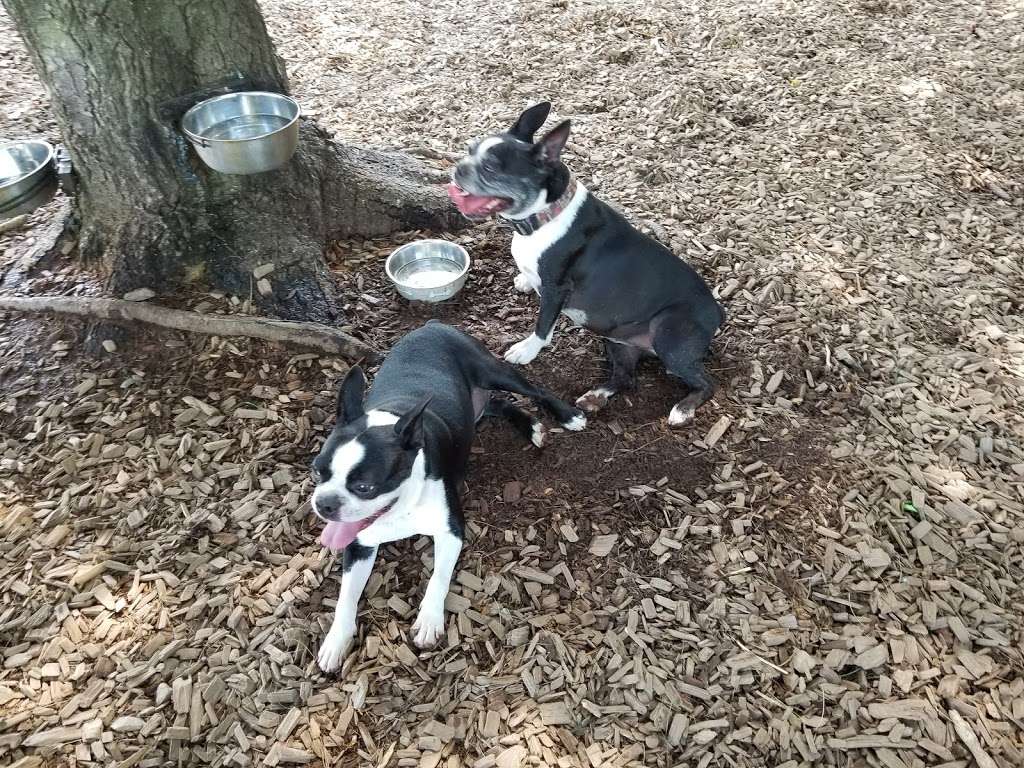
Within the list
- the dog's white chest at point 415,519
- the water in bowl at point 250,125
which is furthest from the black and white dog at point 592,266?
the dog's white chest at point 415,519

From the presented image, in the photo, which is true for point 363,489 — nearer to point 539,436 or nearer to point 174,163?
point 539,436

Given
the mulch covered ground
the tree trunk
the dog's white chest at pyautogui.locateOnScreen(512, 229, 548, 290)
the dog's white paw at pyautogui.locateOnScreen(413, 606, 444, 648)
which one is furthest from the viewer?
the dog's white chest at pyautogui.locateOnScreen(512, 229, 548, 290)

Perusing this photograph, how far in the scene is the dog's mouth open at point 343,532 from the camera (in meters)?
2.96

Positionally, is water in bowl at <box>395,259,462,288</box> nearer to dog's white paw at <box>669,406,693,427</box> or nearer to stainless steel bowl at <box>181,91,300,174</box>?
stainless steel bowl at <box>181,91,300,174</box>

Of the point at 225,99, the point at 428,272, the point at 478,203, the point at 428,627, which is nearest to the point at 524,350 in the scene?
the point at 478,203

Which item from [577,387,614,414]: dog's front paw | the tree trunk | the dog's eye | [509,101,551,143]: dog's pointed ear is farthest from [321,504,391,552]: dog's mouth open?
[509,101,551,143]: dog's pointed ear

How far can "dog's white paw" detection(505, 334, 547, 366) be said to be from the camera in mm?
4539

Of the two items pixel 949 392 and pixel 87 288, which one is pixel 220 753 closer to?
pixel 87 288

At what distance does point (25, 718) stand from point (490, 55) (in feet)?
24.7

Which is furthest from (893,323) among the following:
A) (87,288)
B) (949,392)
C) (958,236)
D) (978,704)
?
(87,288)

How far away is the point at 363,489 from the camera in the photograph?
2.83 metres

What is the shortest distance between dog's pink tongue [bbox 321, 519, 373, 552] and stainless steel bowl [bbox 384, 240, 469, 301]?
213 centimetres

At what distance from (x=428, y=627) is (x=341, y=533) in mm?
646

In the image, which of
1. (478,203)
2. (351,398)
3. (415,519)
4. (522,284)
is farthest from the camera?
(522,284)
